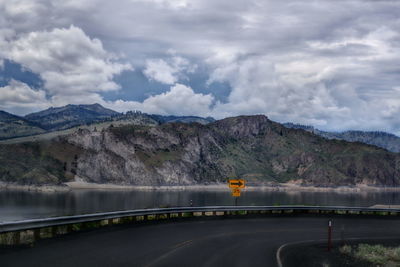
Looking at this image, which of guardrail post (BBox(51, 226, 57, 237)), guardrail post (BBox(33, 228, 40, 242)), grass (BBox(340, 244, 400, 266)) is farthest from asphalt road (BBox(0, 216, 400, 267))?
grass (BBox(340, 244, 400, 266))

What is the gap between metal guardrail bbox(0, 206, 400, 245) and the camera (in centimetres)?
1830

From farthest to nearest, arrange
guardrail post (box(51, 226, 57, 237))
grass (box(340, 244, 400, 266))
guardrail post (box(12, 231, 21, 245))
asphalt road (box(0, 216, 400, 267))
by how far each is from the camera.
Result: guardrail post (box(51, 226, 57, 237))
grass (box(340, 244, 400, 266))
guardrail post (box(12, 231, 21, 245))
asphalt road (box(0, 216, 400, 267))

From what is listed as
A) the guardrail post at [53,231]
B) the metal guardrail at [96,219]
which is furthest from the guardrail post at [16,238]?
the guardrail post at [53,231]

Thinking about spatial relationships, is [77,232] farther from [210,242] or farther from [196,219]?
[196,219]

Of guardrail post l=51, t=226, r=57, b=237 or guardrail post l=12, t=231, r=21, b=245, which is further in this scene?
guardrail post l=51, t=226, r=57, b=237

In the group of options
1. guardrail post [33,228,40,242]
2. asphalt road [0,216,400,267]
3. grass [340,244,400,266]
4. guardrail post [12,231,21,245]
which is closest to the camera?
asphalt road [0,216,400,267]

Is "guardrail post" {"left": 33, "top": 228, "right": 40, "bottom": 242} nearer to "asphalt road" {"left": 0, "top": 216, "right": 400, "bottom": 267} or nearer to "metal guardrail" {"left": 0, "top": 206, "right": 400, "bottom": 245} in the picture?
"metal guardrail" {"left": 0, "top": 206, "right": 400, "bottom": 245}

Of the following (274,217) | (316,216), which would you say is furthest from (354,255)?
(316,216)

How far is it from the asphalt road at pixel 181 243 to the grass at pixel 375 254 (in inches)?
121

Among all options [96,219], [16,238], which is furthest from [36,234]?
[96,219]

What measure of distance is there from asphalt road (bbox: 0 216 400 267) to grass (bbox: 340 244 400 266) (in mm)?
3073

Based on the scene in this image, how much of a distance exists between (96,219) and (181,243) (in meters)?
5.79

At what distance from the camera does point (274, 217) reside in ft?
119

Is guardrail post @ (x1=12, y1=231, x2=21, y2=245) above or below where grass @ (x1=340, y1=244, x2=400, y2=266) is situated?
above
